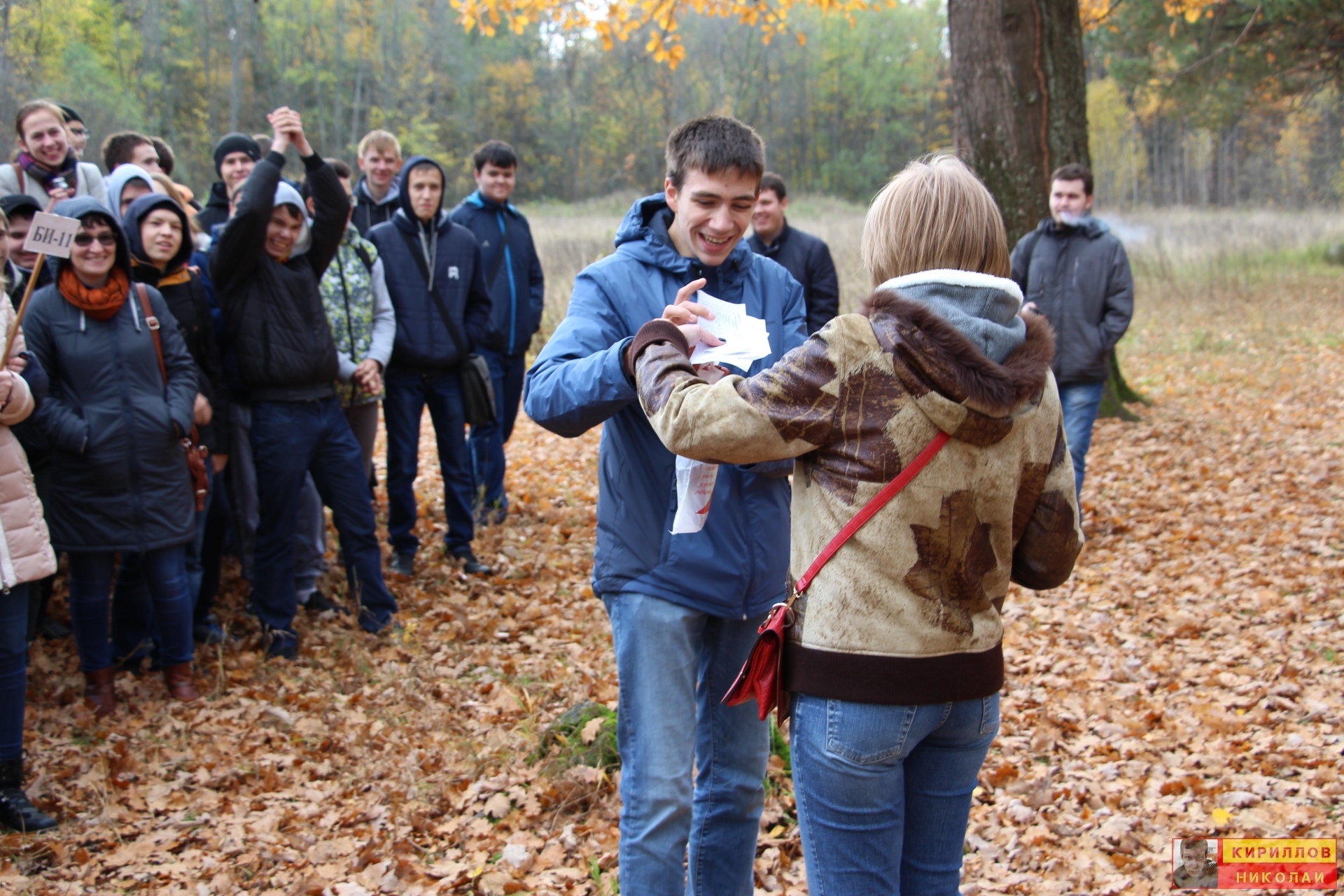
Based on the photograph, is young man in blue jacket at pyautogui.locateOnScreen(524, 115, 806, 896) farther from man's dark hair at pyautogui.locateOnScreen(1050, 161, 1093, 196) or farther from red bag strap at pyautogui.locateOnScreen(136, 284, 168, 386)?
man's dark hair at pyautogui.locateOnScreen(1050, 161, 1093, 196)

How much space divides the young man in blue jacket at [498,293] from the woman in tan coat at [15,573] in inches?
141

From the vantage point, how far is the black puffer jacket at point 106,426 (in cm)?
430

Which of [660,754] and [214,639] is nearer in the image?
[660,754]

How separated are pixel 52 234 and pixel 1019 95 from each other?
6976 mm

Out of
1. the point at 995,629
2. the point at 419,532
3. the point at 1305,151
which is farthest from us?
the point at 1305,151

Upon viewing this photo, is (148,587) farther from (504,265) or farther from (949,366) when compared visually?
(949,366)

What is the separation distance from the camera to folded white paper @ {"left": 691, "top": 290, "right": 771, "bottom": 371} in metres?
2.21

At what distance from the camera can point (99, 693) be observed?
454 centimetres

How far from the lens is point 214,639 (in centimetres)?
538

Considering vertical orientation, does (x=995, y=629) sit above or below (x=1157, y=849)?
above

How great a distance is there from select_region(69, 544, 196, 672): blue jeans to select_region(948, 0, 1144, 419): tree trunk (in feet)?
20.8

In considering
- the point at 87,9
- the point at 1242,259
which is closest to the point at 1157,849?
the point at 87,9

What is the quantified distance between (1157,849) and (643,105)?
49.6 m

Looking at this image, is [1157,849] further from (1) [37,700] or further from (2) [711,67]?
(2) [711,67]
